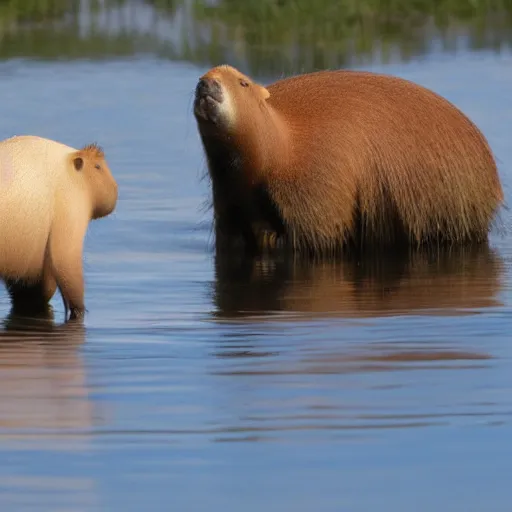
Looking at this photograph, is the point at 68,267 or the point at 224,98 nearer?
the point at 68,267

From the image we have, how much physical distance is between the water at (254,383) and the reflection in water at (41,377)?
2 centimetres

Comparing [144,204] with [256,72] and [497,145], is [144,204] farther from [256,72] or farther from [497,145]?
[256,72]

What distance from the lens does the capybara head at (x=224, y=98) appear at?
1084cm

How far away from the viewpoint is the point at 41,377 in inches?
304

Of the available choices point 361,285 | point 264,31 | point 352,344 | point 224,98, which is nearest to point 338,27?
point 264,31

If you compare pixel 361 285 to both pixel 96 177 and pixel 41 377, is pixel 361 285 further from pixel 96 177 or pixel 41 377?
pixel 41 377

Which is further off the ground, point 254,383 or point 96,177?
point 96,177

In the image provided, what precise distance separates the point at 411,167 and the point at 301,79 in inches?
33.4

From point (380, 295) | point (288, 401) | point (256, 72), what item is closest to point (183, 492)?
point (288, 401)

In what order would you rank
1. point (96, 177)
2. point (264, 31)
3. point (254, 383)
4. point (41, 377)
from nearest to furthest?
point (254, 383) → point (41, 377) → point (96, 177) → point (264, 31)

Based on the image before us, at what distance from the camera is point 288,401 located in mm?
7223

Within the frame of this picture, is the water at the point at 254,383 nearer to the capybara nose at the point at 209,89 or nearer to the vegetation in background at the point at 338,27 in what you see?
the capybara nose at the point at 209,89

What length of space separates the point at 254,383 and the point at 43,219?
195 centimetres

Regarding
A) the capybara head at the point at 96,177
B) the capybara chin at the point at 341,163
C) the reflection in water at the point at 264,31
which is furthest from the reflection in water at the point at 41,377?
the reflection in water at the point at 264,31
